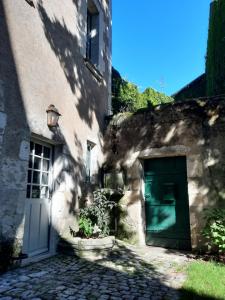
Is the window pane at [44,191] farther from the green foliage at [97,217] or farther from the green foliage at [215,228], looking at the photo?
the green foliage at [215,228]

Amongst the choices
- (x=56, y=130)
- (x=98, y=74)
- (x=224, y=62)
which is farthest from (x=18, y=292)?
Result: (x=224, y=62)

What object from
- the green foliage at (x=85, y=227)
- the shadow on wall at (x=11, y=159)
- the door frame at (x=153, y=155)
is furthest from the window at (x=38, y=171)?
the door frame at (x=153, y=155)

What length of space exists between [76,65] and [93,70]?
70cm

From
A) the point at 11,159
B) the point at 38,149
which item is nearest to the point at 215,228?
the point at 38,149

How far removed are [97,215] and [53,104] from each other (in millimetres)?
2102

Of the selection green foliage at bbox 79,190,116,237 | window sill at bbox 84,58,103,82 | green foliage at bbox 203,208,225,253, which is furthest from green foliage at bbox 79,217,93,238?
window sill at bbox 84,58,103,82

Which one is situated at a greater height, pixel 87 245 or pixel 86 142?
pixel 86 142

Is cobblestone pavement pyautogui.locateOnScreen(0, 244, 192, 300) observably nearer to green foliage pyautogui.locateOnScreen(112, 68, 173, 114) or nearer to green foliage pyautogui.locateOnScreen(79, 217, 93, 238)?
green foliage pyautogui.locateOnScreen(79, 217, 93, 238)

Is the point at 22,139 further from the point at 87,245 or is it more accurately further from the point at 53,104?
the point at 87,245

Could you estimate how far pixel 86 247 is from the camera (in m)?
4.19

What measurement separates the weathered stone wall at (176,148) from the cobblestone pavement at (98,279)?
1081mm

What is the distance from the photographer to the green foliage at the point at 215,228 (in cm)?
401

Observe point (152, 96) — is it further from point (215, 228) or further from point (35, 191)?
point (35, 191)

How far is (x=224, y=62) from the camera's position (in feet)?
29.0
